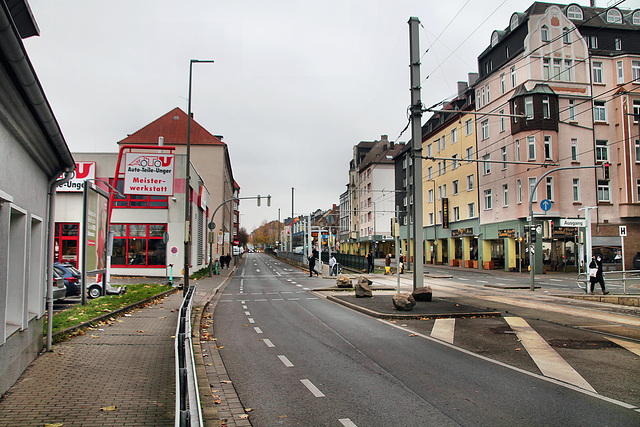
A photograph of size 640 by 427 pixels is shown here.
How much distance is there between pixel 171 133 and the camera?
62.1 meters

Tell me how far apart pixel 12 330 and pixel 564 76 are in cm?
4237

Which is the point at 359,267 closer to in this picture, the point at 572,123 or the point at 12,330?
the point at 572,123

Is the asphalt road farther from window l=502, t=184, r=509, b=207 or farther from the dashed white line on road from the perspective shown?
window l=502, t=184, r=509, b=207

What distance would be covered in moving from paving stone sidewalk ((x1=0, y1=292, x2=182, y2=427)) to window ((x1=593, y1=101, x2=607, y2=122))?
4020 centimetres

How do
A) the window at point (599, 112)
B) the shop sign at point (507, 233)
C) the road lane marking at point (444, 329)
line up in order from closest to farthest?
the road lane marking at point (444, 329) < the window at point (599, 112) < the shop sign at point (507, 233)

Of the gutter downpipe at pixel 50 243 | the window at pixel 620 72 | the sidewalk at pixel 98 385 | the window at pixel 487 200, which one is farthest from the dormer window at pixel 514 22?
the gutter downpipe at pixel 50 243

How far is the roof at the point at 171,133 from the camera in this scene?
61.3 meters

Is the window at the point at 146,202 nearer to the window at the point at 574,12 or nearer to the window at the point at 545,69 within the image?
the window at the point at 545,69

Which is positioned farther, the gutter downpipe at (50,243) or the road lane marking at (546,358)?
the gutter downpipe at (50,243)

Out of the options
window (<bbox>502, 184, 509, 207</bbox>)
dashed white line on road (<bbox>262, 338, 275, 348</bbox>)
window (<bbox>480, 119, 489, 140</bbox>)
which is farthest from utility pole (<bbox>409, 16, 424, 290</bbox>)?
window (<bbox>480, 119, 489, 140</bbox>)

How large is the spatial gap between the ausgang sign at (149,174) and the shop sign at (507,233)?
27.4 m

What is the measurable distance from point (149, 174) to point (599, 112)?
1370 inches

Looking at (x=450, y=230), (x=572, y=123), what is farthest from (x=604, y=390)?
(x=450, y=230)

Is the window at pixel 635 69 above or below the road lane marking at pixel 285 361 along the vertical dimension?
above
